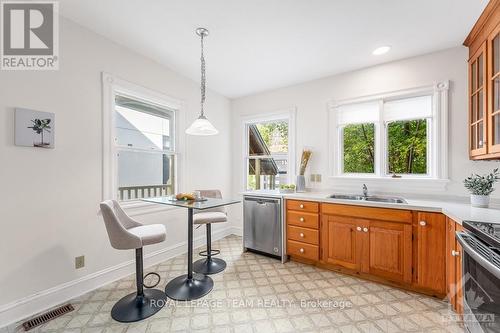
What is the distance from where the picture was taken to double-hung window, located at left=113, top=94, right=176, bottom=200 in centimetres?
267

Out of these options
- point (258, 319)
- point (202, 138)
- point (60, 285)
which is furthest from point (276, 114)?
point (60, 285)

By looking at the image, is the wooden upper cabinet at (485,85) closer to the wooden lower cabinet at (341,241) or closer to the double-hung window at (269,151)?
the wooden lower cabinet at (341,241)

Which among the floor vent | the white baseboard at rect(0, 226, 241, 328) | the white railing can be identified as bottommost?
the floor vent

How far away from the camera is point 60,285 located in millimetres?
2027

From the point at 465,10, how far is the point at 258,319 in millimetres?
3257

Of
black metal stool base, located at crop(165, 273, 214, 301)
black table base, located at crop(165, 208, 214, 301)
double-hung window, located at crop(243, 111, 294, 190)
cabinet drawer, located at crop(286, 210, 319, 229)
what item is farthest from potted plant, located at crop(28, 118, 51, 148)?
double-hung window, located at crop(243, 111, 294, 190)

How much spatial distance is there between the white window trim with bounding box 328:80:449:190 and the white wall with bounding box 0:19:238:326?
8.88ft

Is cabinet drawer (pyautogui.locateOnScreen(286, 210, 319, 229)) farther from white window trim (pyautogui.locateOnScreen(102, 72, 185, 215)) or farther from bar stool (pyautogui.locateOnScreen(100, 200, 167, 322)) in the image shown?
white window trim (pyautogui.locateOnScreen(102, 72, 185, 215))

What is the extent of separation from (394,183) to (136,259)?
3098 millimetres

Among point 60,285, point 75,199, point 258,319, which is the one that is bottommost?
point 258,319

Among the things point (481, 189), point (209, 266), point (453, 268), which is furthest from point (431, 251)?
point (209, 266)

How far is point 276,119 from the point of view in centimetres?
388

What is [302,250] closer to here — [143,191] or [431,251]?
[431,251]

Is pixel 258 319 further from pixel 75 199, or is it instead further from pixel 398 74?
pixel 398 74
